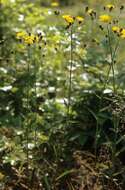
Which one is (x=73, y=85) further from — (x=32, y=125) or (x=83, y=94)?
(x=32, y=125)

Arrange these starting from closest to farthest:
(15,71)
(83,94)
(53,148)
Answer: (53,148), (83,94), (15,71)

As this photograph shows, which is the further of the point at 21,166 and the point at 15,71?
the point at 15,71

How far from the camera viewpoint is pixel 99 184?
10.6ft

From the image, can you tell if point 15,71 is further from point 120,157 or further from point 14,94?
point 120,157

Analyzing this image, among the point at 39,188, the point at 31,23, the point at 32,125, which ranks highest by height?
the point at 31,23

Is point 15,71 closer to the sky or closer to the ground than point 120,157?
closer to the sky

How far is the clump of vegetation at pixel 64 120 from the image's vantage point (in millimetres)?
3225

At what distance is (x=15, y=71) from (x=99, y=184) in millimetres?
1400

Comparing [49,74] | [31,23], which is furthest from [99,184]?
[31,23]

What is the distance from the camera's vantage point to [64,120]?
12.6 feet

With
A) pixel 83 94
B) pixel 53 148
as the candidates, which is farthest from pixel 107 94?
pixel 53 148

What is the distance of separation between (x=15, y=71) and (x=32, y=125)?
79 centimetres

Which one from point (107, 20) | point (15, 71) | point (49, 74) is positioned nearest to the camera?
point (107, 20)

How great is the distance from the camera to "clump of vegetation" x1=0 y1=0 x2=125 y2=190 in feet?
10.6
